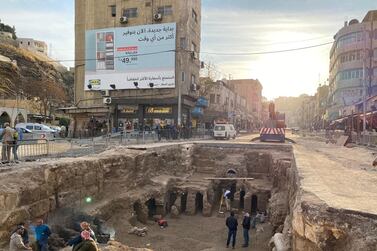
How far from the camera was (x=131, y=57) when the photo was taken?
120 ft

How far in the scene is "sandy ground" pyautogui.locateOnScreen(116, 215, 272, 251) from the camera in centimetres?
1530

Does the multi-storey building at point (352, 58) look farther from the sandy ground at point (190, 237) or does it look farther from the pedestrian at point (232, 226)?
the pedestrian at point (232, 226)

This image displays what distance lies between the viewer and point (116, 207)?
1711 centimetres

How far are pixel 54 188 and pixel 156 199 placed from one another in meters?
7.17

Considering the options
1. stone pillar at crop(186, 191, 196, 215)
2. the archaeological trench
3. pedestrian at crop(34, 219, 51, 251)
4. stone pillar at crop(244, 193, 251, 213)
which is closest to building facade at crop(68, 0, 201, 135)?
the archaeological trench

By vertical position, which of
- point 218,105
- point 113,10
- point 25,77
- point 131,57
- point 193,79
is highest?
point 113,10

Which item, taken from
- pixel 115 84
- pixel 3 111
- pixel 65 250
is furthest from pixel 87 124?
pixel 65 250

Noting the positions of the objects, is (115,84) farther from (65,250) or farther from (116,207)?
(65,250)

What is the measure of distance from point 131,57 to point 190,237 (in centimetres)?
2395

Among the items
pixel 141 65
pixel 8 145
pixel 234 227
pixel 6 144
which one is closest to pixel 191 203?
pixel 234 227

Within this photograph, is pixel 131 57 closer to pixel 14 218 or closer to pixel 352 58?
pixel 14 218

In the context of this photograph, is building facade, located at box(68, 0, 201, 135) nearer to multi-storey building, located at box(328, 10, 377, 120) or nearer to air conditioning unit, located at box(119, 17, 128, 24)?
air conditioning unit, located at box(119, 17, 128, 24)

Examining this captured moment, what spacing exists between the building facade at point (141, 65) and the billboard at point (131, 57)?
0.35 ft

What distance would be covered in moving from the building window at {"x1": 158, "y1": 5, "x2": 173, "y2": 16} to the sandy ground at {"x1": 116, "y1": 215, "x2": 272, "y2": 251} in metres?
24.0
